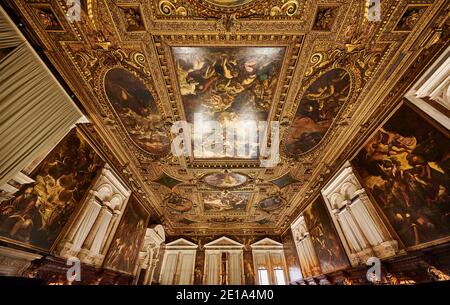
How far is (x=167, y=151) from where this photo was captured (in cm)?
832

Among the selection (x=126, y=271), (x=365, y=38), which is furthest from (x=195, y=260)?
(x=365, y=38)

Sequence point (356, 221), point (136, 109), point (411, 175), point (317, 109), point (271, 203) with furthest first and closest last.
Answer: point (271, 203) < point (356, 221) < point (317, 109) < point (136, 109) < point (411, 175)

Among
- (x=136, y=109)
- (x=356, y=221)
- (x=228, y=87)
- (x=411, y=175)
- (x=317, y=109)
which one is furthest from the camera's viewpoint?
(x=356, y=221)

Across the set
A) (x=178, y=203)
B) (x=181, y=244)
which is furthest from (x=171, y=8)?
(x=181, y=244)

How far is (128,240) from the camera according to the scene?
9914 mm

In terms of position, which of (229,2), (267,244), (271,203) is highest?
(271,203)

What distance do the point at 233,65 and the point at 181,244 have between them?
52.0ft

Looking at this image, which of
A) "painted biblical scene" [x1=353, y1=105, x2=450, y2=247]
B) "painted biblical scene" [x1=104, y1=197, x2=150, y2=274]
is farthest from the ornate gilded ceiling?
"painted biblical scene" [x1=104, y1=197, x2=150, y2=274]

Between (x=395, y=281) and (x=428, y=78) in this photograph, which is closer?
(x=428, y=78)

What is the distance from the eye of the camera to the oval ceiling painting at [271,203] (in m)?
12.2

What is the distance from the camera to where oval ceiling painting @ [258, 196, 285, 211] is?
39.9 feet

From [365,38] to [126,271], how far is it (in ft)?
42.9

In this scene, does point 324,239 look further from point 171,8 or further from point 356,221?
point 171,8
